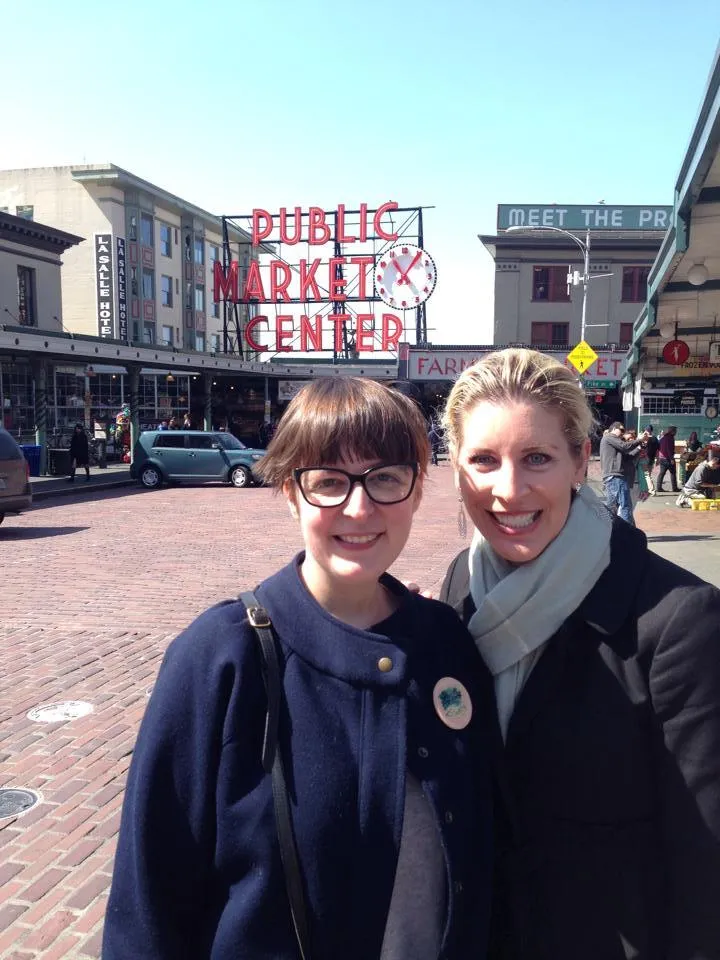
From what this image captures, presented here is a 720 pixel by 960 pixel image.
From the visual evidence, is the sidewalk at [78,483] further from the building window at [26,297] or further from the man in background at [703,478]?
the man in background at [703,478]

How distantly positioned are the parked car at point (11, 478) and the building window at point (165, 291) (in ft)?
124

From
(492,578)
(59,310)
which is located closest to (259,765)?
(492,578)

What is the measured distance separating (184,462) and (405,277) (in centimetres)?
1730

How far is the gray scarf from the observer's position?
1.68m

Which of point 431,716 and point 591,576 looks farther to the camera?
point 591,576

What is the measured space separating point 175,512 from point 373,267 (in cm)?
2263

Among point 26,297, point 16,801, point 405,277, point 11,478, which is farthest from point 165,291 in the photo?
point 16,801

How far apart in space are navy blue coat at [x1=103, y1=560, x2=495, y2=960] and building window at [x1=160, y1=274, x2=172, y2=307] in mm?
50347

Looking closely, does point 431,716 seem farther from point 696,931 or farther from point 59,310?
point 59,310

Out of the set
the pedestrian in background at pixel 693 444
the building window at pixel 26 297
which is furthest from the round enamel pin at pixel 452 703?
the building window at pixel 26 297

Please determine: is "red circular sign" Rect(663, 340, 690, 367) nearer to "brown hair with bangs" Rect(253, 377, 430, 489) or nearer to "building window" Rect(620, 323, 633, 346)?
"brown hair with bangs" Rect(253, 377, 430, 489)

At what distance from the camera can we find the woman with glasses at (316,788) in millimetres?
1426

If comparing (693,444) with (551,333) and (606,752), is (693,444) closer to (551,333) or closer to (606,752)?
(606,752)

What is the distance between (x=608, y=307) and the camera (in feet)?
133
